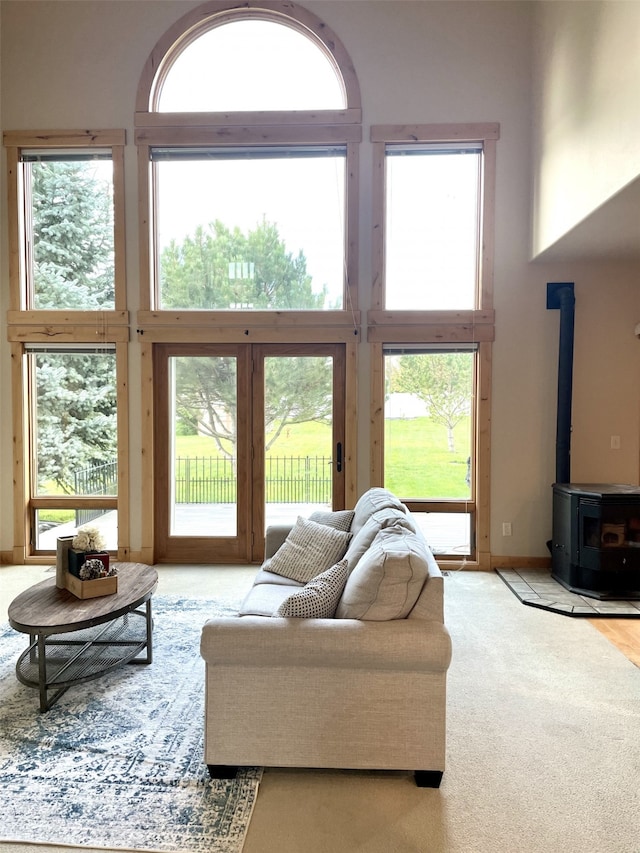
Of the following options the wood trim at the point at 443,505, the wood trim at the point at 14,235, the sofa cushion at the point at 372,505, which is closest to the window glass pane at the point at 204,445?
the wood trim at the point at 14,235

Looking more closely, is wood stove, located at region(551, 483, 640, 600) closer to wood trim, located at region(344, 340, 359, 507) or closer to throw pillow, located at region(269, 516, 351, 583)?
wood trim, located at region(344, 340, 359, 507)

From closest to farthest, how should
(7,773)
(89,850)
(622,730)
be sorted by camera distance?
(89,850) → (7,773) → (622,730)

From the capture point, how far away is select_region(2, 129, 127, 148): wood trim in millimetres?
4496

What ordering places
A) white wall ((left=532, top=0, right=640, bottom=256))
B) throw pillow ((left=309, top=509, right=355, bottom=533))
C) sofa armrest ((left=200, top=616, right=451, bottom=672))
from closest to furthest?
sofa armrest ((left=200, top=616, right=451, bottom=672)) < white wall ((left=532, top=0, right=640, bottom=256)) < throw pillow ((left=309, top=509, right=355, bottom=533))

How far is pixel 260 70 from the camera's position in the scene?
4508 mm

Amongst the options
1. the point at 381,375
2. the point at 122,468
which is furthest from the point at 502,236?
the point at 122,468

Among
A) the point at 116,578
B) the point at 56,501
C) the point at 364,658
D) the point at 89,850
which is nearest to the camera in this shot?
the point at 89,850

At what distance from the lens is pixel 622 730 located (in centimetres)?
229

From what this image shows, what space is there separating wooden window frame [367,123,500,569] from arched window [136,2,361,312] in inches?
9.6

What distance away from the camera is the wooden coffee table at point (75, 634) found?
2.41 meters

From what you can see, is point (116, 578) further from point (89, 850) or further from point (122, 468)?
point (122, 468)

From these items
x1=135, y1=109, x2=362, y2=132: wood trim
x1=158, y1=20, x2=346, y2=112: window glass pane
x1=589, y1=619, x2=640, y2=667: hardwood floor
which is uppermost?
x1=158, y1=20, x2=346, y2=112: window glass pane

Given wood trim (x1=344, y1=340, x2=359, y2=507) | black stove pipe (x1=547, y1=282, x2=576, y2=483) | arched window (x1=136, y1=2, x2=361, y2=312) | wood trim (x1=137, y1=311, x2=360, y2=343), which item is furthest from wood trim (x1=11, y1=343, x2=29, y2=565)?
black stove pipe (x1=547, y1=282, x2=576, y2=483)

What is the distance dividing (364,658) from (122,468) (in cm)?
342
